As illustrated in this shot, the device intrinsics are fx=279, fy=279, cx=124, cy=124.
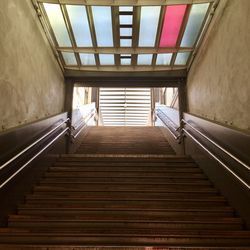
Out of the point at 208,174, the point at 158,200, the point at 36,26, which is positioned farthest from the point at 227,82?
the point at 36,26

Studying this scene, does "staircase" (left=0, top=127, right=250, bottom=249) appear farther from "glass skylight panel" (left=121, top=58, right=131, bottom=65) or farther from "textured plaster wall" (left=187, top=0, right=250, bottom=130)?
"glass skylight panel" (left=121, top=58, right=131, bottom=65)

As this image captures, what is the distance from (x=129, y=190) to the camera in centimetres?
357

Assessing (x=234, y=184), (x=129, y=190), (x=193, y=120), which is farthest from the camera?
(x=193, y=120)

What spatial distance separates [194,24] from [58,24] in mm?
2344

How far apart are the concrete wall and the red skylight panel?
2.09 m

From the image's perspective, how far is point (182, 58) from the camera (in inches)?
235

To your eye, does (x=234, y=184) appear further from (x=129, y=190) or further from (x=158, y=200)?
(x=129, y=190)

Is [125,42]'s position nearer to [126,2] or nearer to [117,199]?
[126,2]

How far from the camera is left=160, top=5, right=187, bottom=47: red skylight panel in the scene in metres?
4.44

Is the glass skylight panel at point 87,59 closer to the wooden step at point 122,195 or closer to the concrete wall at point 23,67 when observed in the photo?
the concrete wall at point 23,67

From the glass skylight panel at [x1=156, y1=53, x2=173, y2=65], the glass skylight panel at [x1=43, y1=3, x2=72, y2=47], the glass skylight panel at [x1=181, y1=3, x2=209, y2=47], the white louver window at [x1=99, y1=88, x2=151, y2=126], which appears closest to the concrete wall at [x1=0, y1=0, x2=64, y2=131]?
the glass skylight panel at [x1=43, y1=3, x2=72, y2=47]

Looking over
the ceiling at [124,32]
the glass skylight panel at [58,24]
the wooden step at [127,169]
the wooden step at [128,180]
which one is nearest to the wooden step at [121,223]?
the wooden step at [128,180]

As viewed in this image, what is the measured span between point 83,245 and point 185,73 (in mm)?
4904

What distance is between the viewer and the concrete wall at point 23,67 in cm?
309
